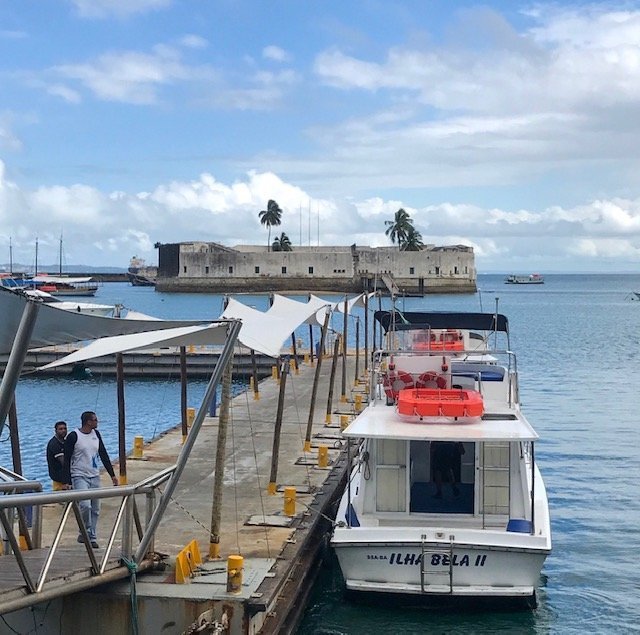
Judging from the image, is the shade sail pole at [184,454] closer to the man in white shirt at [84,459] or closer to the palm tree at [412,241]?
the man in white shirt at [84,459]

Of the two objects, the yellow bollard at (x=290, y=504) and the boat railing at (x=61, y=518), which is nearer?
the boat railing at (x=61, y=518)

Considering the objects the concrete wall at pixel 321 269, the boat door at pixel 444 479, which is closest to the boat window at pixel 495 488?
the boat door at pixel 444 479

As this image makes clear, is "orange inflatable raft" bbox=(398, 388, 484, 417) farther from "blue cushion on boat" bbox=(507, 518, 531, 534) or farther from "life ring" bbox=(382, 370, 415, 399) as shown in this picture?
"life ring" bbox=(382, 370, 415, 399)

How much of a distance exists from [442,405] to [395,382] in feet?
9.99

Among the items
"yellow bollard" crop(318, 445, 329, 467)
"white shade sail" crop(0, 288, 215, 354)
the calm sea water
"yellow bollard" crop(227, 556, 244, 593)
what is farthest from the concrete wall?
"white shade sail" crop(0, 288, 215, 354)

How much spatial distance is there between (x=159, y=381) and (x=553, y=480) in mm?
26864

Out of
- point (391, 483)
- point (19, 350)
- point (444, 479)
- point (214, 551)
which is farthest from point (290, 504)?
point (19, 350)

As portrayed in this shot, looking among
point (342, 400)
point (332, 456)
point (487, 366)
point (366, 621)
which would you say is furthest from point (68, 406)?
point (366, 621)

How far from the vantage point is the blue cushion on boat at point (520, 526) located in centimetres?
1451

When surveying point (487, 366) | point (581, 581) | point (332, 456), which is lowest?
point (581, 581)

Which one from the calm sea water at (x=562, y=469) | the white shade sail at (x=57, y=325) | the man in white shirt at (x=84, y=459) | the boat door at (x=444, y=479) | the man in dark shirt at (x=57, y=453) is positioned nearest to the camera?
the white shade sail at (x=57, y=325)

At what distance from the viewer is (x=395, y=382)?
60.7 feet

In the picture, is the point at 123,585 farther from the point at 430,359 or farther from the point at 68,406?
the point at 68,406

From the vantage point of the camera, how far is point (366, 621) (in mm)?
Answer: 14961
